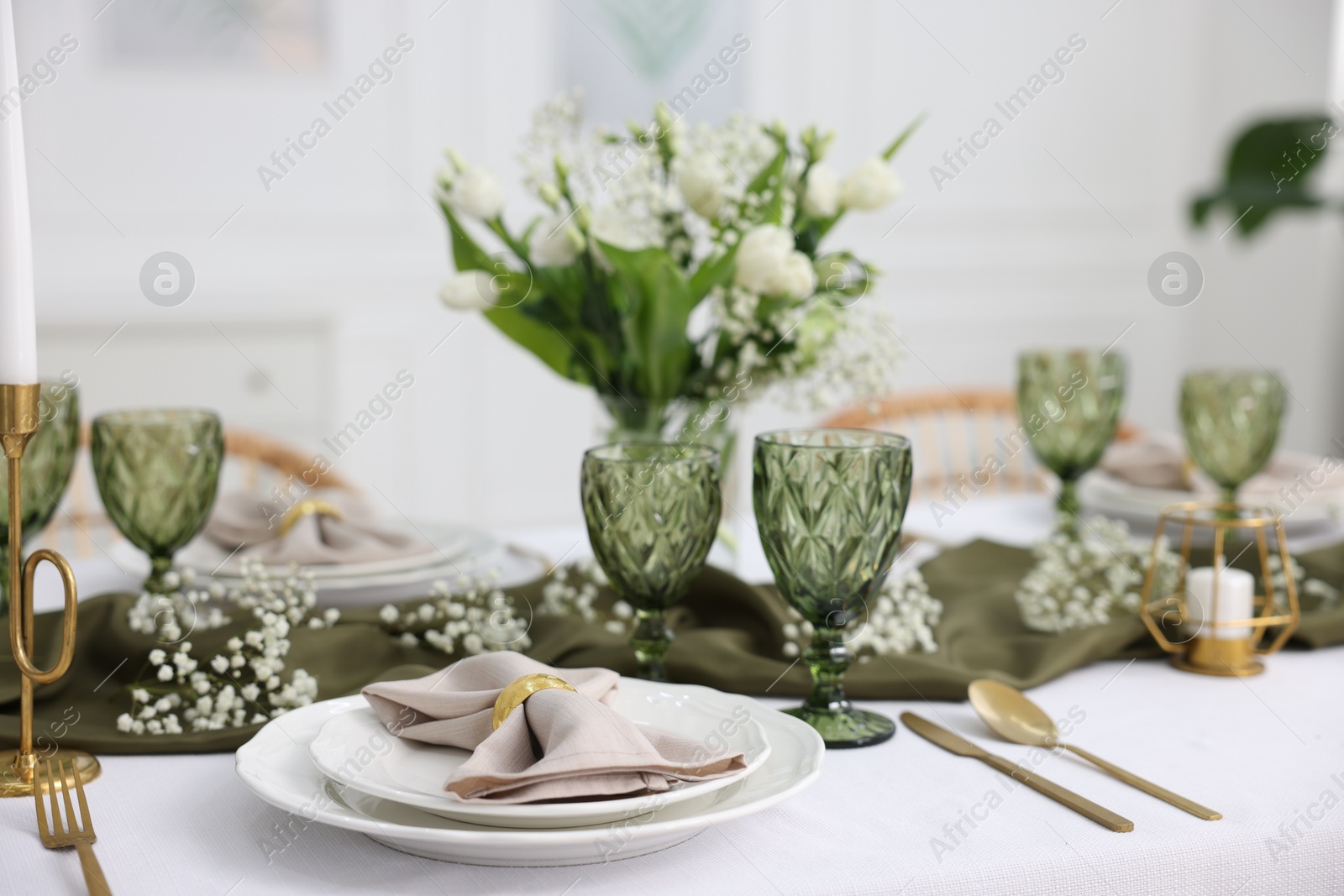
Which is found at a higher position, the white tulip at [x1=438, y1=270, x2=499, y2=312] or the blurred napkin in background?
the white tulip at [x1=438, y1=270, x2=499, y2=312]

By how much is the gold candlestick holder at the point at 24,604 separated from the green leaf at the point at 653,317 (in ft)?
1.73

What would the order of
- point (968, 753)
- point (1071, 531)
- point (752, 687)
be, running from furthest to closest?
point (1071, 531) < point (752, 687) < point (968, 753)

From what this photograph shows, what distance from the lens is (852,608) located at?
34.4 inches

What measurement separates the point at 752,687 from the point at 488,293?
1.63 ft

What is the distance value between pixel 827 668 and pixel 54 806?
1.63 ft

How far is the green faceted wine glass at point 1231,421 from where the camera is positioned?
4.46 feet

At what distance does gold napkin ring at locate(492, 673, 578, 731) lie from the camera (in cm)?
73

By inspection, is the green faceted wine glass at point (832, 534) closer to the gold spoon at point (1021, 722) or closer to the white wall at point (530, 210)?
the gold spoon at point (1021, 722)

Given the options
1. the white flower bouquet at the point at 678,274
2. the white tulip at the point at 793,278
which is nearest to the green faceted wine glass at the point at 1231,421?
the white flower bouquet at the point at 678,274

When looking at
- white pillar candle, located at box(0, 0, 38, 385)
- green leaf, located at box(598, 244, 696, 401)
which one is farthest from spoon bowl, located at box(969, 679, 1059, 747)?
white pillar candle, located at box(0, 0, 38, 385)

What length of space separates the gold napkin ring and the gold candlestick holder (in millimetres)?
255

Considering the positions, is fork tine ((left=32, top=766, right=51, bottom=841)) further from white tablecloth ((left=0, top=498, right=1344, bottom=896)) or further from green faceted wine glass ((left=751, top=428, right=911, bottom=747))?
green faceted wine glass ((left=751, top=428, right=911, bottom=747))

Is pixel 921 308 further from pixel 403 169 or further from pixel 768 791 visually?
pixel 768 791

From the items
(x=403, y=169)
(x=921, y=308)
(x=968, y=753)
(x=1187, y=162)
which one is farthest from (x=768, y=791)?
(x=1187, y=162)
